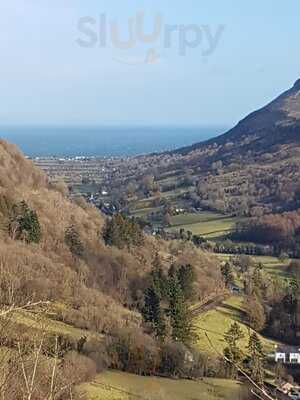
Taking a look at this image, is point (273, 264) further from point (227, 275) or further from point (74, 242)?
point (74, 242)

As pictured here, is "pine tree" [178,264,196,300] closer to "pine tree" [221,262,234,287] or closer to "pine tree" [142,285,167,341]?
"pine tree" [142,285,167,341]

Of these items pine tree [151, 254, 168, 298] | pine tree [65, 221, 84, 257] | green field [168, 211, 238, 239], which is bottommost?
green field [168, 211, 238, 239]

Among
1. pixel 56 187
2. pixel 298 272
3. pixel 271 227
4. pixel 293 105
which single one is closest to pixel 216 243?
pixel 271 227

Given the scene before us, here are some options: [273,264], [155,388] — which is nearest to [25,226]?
[155,388]

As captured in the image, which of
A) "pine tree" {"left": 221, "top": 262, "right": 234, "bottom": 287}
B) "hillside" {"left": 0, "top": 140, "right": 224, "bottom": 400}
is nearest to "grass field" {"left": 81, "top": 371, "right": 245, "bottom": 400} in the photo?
"hillside" {"left": 0, "top": 140, "right": 224, "bottom": 400}

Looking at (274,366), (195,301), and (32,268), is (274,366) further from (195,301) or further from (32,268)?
(32,268)

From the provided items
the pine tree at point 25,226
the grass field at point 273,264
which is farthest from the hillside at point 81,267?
the grass field at point 273,264

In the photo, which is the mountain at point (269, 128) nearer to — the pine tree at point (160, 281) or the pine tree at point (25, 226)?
the pine tree at point (160, 281)
